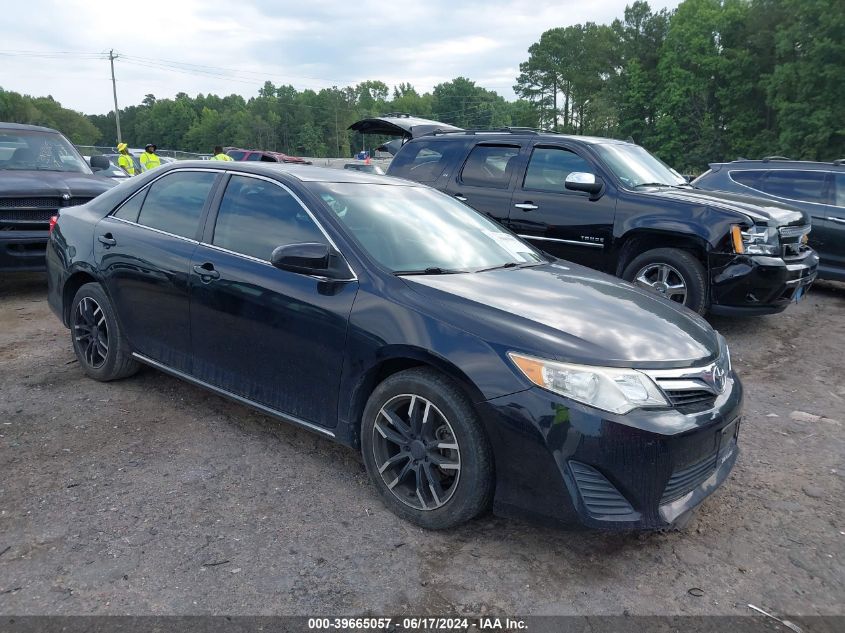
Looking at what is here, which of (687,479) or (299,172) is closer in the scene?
(687,479)

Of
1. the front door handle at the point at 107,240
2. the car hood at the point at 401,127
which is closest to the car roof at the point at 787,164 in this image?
the car hood at the point at 401,127

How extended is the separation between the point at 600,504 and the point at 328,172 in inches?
100

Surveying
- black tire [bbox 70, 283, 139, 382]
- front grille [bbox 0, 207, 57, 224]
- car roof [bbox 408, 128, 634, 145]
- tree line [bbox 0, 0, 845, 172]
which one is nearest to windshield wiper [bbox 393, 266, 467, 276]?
black tire [bbox 70, 283, 139, 382]

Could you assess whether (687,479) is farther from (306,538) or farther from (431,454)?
(306,538)

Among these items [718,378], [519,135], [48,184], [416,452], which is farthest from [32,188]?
[718,378]

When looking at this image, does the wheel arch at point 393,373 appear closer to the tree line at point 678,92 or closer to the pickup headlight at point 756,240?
the pickup headlight at point 756,240

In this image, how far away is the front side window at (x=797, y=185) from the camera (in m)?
8.66

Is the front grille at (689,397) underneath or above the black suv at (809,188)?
underneath

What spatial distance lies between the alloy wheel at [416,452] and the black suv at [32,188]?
→ 17.8 feet

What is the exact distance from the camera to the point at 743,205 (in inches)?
250

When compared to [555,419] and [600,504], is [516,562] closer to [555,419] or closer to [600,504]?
[600,504]

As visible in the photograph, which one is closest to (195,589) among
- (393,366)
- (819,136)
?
(393,366)

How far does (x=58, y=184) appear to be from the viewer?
293 inches

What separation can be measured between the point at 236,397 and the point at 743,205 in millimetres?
5110
